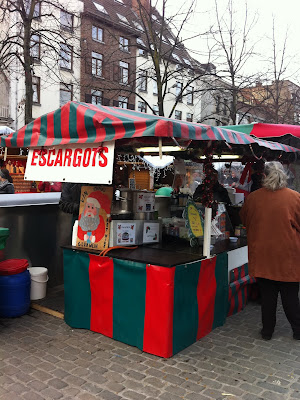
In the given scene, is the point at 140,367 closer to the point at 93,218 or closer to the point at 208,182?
the point at 93,218

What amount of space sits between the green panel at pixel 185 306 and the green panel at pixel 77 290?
42.2 inches

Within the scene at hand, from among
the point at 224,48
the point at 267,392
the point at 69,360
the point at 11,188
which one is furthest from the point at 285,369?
the point at 224,48

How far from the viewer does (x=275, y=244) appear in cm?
373

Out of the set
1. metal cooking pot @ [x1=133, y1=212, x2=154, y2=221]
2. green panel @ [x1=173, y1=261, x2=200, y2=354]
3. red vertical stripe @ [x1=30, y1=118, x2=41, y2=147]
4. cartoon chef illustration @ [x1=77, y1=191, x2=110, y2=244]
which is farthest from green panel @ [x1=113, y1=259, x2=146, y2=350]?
red vertical stripe @ [x1=30, y1=118, x2=41, y2=147]

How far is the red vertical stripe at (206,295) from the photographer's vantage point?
3.80 metres

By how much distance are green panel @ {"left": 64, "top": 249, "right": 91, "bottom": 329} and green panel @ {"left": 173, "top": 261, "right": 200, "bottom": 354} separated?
42.2 inches

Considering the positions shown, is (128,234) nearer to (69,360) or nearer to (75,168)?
(75,168)

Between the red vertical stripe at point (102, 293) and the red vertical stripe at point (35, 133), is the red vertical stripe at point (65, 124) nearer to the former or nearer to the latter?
the red vertical stripe at point (35, 133)

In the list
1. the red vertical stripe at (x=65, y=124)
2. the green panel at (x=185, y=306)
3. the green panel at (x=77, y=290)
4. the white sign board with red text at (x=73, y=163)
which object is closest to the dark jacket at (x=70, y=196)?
the green panel at (x=77, y=290)

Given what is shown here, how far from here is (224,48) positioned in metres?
14.5

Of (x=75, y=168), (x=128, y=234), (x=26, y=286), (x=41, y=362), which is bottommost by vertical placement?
(x=41, y=362)

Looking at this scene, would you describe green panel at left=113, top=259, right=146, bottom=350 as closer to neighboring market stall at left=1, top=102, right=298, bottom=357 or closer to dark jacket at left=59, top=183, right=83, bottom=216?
neighboring market stall at left=1, top=102, right=298, bottom=357

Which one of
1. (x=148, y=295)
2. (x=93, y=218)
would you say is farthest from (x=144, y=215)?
(x=148, y=295)

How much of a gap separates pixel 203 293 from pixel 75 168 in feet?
6.01
